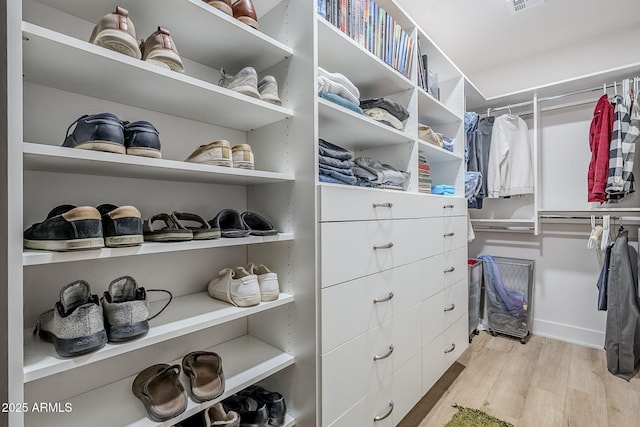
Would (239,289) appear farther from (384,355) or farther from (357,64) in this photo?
(357,64)

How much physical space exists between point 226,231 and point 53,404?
0.69 m

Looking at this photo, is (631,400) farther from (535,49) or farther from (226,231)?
(535,49)

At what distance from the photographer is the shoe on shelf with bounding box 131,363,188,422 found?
814 mm

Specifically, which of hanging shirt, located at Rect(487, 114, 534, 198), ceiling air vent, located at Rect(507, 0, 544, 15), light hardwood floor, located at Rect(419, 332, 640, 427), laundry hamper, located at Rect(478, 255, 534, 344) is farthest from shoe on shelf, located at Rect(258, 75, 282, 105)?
laundry hamper, located at Rect(478, 255, 534, 344)

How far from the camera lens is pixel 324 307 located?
1061 millimetres

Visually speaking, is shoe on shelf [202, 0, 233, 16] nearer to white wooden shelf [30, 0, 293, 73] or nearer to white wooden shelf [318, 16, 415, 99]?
white wooden shelf [30, 0, 293, 73]

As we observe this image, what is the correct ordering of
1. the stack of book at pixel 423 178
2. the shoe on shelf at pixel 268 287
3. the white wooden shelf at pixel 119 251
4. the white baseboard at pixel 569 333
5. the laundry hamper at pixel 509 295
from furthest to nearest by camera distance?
1. the laundry hamper at pixel 509 295
2. the white baseboard at pixel 569 333
3. the stack of book at pixel 423 178
4. the shoe on shelf at pixel 268 287
5. the white wooden shelf at pixel 119 251

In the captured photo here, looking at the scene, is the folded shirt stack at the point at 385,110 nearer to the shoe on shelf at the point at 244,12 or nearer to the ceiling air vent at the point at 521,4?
the shoe on shelf at the point at 244,12

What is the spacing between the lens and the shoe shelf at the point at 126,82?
0.67 m

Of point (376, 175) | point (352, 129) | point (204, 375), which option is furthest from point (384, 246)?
point (204, 375)

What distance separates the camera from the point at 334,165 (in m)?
1.21

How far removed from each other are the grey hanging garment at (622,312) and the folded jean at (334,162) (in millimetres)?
2068

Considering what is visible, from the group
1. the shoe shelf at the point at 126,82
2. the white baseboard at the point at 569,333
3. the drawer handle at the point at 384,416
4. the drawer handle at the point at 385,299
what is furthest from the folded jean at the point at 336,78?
the white baseboard at the point at 569,333

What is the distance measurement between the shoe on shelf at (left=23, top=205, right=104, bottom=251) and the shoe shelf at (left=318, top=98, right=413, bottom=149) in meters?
0.81
